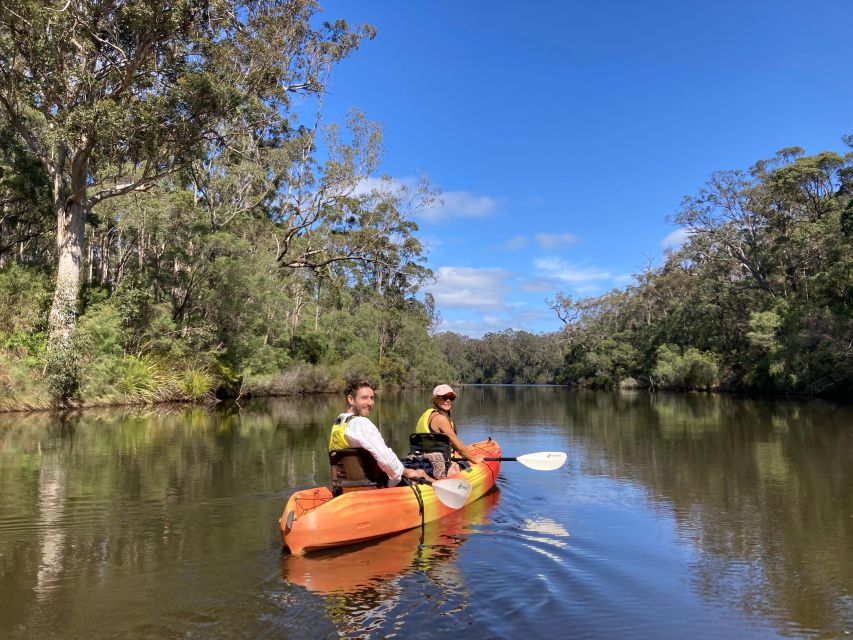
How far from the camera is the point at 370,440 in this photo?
18.8ft

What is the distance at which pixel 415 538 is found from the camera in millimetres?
6008

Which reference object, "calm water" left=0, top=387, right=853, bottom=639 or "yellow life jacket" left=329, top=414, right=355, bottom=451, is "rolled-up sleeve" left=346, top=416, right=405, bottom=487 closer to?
"yellow life jacket" left=329, top=414, right=355, bottom=451

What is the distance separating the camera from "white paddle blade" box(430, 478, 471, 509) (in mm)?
6633

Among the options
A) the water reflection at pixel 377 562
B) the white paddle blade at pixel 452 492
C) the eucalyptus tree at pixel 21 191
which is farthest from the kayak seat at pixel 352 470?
the eucalyptus tree at pixel 21 191

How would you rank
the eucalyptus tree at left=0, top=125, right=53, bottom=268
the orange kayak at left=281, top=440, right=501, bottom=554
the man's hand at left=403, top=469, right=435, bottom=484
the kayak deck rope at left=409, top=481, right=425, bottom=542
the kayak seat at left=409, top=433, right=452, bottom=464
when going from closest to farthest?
the orange kayak at left=281, top=440, right=501, bottom=554 < the kayak deck rope at left=409, top=481, right=425, bottom=542 < the man's hand at left=403, top=469, right=435, bottom=484 < the kayak seat at left=409, top=433, right=452, bottom=464 < the eucalyptus tree at left=0, top=125, right=53, bottom=268

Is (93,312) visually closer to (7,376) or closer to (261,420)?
(7,376)

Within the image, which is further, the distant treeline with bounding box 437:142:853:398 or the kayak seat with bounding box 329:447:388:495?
the distant treeline with bounding box 437:142:853:398

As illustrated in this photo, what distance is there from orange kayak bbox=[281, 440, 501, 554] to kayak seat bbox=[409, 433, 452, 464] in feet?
2.71

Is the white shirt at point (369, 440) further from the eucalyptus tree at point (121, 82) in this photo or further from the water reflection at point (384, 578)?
the eucalyptus tree at point (121, 82)

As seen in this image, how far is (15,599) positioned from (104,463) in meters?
5.91

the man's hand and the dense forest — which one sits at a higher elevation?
the dense forest

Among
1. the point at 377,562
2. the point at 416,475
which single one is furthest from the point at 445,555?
the point at 416,475

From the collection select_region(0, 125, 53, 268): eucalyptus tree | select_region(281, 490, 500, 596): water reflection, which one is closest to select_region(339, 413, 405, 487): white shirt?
select_region(281, 490, 500, 596): water reflection

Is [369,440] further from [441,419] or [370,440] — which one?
[441,419]
